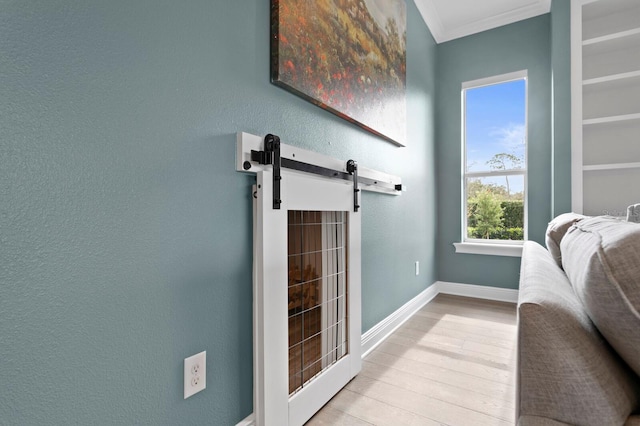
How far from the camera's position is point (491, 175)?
3.51 m

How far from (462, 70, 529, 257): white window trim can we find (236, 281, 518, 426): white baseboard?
0.38 metres

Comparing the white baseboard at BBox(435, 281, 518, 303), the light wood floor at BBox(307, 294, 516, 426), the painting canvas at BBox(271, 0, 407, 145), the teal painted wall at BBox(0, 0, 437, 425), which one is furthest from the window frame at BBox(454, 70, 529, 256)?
the teal painted wall at BBox(0, 0, 437, 425)

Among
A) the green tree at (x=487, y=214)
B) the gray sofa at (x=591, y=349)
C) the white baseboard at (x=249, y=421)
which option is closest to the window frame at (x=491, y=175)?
the green tree at (x=487, y=214)

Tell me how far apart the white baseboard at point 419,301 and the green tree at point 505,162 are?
1.02 metres

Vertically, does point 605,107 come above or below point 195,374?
above

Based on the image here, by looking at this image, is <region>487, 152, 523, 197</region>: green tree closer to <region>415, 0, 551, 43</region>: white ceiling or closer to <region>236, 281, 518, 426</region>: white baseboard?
<region>236, 281, 518, 426</region>: white baseboard

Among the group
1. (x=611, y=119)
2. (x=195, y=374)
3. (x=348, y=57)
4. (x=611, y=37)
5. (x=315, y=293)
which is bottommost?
(x=195, y=374)

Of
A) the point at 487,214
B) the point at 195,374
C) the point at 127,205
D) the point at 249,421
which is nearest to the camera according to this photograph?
the point at 127,205

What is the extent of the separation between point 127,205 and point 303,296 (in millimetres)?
873

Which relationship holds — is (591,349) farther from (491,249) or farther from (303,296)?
(491,249)

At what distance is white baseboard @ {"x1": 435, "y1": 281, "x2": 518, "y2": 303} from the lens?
333 centimetres

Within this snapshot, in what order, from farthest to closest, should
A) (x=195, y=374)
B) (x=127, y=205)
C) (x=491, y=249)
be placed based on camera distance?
(x=491, y=249) → (x=195, y=374) → (x=127, y=205)

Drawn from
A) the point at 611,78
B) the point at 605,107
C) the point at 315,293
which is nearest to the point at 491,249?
the point at 605,107

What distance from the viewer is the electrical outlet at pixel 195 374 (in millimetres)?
1046
